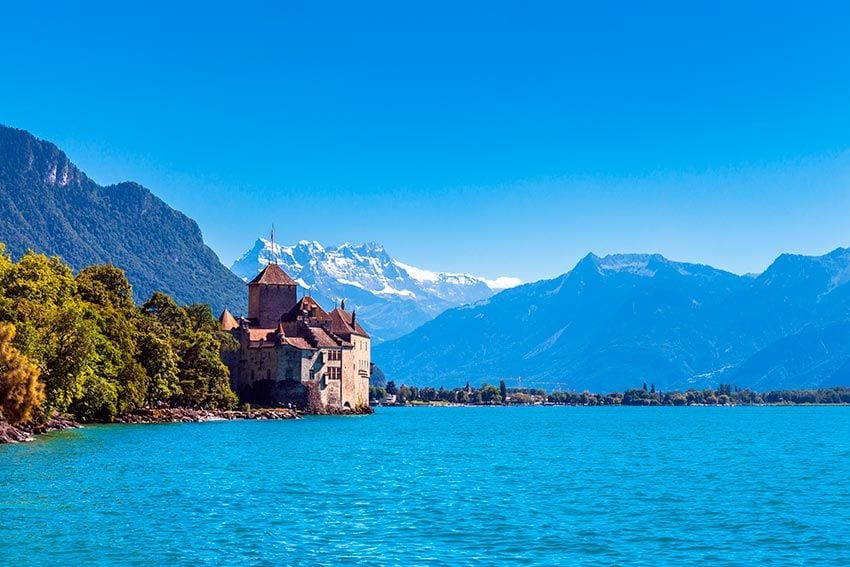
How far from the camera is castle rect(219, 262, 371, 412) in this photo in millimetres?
136625

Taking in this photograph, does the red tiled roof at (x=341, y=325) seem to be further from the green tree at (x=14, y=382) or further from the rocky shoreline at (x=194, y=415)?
the green tree at (x=14, y=382)

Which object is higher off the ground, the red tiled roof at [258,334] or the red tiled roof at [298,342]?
the red tiled roof at [258,334]

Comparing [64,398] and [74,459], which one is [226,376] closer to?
[64,398]

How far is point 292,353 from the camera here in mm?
136125

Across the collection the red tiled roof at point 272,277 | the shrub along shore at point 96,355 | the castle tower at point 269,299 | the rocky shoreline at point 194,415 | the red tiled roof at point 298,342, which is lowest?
the rocky shoreline at point 194,415

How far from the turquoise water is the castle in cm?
5924

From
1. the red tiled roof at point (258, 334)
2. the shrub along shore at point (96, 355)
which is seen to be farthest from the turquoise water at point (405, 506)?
the red tiled roof at point (258, 334)

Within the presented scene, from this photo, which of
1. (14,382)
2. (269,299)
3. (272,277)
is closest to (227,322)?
(269,299)

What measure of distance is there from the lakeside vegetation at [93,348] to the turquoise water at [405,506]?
16.3ft

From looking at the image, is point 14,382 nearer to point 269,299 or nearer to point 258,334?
point 258,334

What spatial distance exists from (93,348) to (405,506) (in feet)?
154

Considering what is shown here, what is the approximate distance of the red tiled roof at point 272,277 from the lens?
152250 mm

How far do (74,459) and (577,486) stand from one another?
28136 mm

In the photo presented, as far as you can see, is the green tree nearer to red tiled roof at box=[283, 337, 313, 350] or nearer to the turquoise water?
the turquoise water
